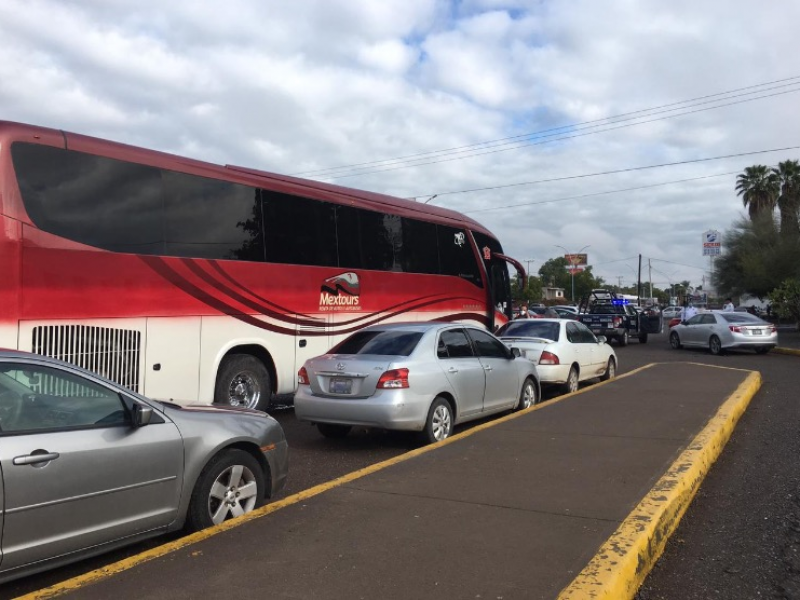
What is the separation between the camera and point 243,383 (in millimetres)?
9836

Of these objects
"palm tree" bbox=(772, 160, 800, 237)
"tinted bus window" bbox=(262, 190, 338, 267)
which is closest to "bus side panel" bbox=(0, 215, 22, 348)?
"tinted bus window" bbox=(262, 190, 338, 267)

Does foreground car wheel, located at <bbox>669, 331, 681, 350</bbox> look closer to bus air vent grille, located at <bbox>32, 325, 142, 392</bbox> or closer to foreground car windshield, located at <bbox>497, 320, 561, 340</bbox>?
foreground car windshield, located at <bbox>497, 320, 561, 340</bbox>

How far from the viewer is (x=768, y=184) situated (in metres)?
54.2

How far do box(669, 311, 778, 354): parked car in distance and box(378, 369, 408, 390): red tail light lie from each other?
58.8 feet

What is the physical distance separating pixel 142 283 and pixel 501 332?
7045 millimetres

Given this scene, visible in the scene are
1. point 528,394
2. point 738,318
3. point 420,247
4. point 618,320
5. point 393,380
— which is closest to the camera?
point 393,380

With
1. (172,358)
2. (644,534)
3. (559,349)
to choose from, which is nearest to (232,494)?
(644,534)

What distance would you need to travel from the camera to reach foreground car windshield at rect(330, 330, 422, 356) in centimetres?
807

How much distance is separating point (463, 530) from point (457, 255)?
1076cm

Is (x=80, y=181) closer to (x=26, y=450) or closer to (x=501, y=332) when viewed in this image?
(x=26, y=450)

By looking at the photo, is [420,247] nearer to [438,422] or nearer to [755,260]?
[438,422]

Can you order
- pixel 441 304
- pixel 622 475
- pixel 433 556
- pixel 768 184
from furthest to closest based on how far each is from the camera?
pixel 768 184, pixel 441 304, pixel 622 475, pixel 433 556

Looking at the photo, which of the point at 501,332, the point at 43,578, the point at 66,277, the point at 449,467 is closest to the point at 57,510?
the point at 43,578

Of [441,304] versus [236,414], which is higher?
[441,304]
